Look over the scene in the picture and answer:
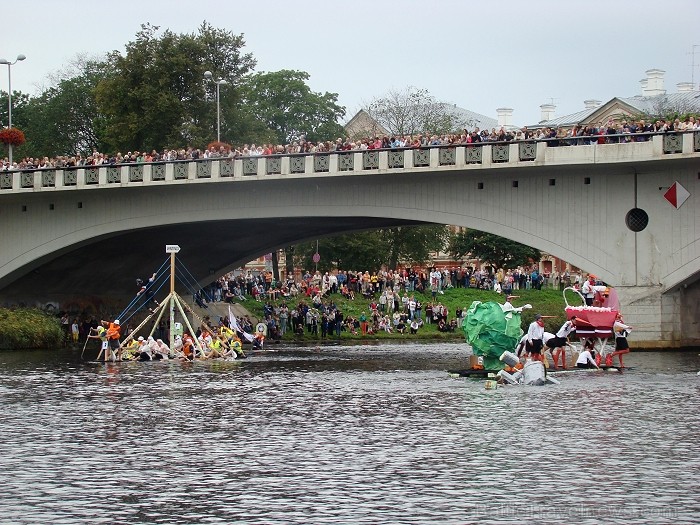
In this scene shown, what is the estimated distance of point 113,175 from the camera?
65625 millimetres

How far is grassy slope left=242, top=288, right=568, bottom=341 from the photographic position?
261ft

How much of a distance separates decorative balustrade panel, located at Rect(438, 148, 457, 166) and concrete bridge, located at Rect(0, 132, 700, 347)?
0.19 ft

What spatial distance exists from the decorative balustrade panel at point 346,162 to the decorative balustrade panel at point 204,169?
728 centimetres

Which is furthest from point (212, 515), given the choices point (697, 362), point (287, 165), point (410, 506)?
point (287, 165)

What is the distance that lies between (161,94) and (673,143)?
40.0 meters

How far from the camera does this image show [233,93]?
8725 cm

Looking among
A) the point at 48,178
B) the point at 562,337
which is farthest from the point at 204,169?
the point at 562,337

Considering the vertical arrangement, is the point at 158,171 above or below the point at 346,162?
above

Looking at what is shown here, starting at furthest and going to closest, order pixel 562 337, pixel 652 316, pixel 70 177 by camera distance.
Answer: pixel 70 177
pixel 652 316
pixel 562 337

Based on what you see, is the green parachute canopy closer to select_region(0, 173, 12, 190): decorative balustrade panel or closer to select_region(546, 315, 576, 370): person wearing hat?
select_region(546, 315, 576, 370): person wearing hat

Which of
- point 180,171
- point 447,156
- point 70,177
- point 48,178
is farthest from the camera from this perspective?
point 48,178

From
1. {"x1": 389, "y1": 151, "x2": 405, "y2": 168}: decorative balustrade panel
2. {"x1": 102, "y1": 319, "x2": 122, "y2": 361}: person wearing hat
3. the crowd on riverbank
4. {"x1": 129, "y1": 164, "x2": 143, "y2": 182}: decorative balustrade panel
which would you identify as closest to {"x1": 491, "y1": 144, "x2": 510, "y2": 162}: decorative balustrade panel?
{"x1": 389, "y1": 151, "x2": 405, "y2": 168}: decorative balustrade panel

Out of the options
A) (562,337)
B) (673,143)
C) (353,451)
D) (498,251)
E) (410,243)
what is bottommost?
(353,451)

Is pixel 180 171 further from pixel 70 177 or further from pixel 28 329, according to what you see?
pixel 28 329
